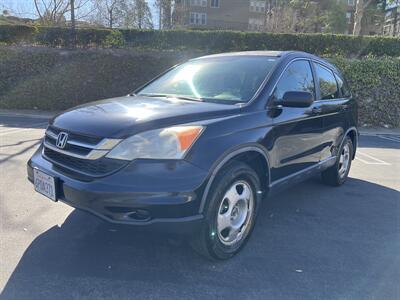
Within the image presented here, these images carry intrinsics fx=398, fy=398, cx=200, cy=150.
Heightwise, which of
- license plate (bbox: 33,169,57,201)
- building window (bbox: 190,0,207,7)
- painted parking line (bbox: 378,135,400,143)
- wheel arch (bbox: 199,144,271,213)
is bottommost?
painted parking line (bbox: 378,135,400,143)

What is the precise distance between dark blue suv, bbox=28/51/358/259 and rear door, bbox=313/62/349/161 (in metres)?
0.25

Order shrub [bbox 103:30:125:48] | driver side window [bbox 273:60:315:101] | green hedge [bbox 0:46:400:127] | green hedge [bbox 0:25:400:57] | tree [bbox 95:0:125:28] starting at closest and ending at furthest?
driver side window [bbox 273:60:315:101] → green hedge [bbox 0:25:400:57] → green hedge [bbox 0:46:400:127] → shrub [bbox 103:30:125:48] → tree [bbox 95:0:125:28]

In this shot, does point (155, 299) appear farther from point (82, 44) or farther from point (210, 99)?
point (82, 44)

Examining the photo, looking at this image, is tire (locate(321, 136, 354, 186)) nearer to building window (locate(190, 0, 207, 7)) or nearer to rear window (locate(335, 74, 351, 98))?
rear window (locate(335, 74, 351, 98))

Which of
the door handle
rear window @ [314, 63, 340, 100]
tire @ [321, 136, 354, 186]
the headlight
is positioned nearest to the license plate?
the headlight

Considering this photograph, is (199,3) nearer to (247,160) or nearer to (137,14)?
(137,14)

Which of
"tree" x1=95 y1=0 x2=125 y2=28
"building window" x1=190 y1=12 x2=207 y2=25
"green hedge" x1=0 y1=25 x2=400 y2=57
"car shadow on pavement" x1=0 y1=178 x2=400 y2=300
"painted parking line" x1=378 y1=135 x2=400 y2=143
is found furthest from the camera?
"building window" x1=190 y1=12 x2=207 y2=25

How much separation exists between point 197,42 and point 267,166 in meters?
11.2

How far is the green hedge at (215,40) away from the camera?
43.3 ft

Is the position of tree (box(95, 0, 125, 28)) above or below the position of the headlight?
above

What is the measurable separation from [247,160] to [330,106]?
1.93 metres

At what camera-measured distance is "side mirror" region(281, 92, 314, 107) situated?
3.61 meters

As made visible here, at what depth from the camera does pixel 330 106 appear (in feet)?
15.8

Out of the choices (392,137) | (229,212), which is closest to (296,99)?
(229,212)
